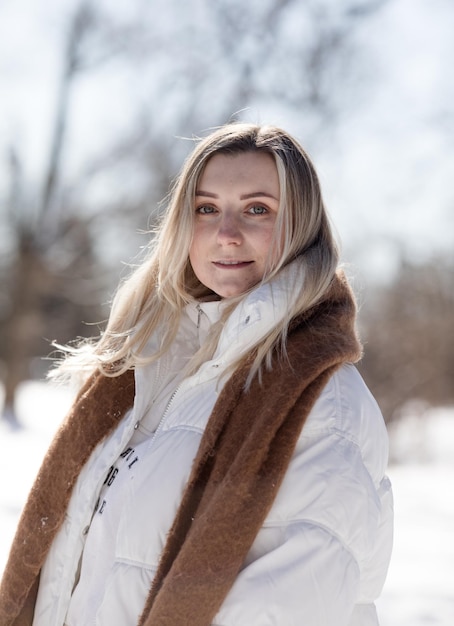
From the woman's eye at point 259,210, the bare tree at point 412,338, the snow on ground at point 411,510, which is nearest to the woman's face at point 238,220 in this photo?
the woman's eye at point 259,210

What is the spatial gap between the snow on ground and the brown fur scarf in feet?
2.04

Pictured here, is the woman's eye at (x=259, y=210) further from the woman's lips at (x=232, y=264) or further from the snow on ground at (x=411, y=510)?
the snow on ground at (x=411, y=510)

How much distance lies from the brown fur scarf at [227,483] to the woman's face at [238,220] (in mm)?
204

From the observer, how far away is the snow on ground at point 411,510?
3.75 meters

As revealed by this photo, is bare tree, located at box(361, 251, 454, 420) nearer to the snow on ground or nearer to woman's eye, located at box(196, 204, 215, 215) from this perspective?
the snow on ground

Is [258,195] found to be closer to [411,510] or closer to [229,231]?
[229,231]

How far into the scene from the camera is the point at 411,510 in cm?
579

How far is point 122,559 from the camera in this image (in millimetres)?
Answer: 1665

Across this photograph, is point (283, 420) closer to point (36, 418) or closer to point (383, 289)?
point (36, 418)

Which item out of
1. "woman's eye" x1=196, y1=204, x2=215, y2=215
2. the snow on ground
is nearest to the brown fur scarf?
"woman's eye" x1=196, y1=204, x2=215, y2=215

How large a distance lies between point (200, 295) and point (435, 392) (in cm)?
1133

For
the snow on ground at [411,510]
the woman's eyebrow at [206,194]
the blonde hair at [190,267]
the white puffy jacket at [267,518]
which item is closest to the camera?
the white puffy jacket at [267,518]

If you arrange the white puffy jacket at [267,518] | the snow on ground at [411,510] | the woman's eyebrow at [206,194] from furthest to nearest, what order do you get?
the snow on ground at [411,510]
the woman's eyebrow at [206,194]
the white puffy jacket at [267,518]

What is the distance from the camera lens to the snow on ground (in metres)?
3.75
